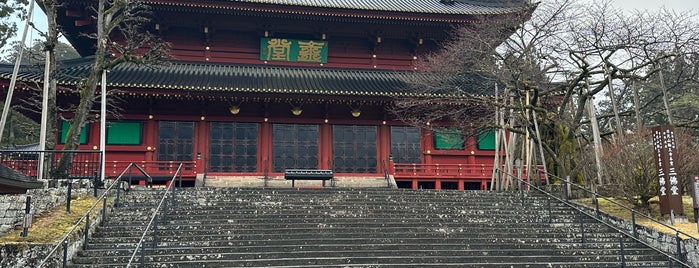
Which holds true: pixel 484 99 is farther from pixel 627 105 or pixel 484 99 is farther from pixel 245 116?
pixel 627 105

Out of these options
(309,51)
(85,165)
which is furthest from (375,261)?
(309,51)

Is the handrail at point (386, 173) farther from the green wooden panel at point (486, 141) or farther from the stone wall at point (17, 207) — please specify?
the stone wall at point (17, 207)

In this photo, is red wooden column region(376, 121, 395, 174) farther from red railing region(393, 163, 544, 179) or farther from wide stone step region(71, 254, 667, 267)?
wide stone step region(71, 254, 667, 267)

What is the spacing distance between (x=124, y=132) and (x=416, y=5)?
12.8 metres

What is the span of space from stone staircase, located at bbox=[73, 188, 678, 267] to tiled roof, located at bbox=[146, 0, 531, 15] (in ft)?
27.8

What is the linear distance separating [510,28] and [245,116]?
983 centimetres

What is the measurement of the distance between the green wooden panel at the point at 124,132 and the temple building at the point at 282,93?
35 mm

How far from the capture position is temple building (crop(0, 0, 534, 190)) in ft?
57.9

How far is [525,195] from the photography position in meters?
14.3

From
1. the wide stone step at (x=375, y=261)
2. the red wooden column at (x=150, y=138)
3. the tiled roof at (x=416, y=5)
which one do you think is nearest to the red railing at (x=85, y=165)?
the red wooden column at (x=150, y=138)

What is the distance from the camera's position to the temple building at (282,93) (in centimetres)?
1766

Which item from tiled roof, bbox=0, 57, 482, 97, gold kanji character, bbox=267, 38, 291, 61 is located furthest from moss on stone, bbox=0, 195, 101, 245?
gold kanji character, bbox=267, 38, 291, 61

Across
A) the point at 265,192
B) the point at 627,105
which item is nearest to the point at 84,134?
the point at 265,192

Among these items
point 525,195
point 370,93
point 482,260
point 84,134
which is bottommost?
point 482,260
